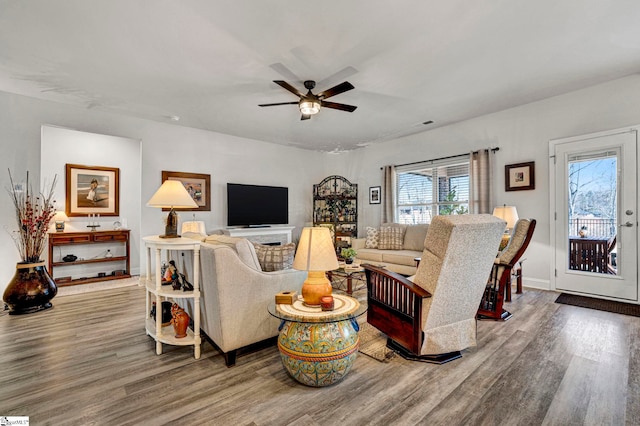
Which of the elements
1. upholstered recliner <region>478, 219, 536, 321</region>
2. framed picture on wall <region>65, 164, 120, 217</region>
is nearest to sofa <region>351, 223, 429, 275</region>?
upholstered recliner <region>478, 219, 536, 321</region>

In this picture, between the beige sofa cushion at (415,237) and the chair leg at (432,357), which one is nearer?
the chair leg at (432,357)

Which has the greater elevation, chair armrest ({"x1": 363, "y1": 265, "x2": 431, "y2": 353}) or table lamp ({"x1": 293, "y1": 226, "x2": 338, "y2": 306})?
table lamp ({"x1": 293, "y1": 226, "x2": 338, "y2": 306})

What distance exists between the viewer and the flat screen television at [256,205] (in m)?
5.95

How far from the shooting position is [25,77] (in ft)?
11.4

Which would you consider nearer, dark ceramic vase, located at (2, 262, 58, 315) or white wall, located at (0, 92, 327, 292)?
dark ceramic vase, located at (2, 262, 58, 315)

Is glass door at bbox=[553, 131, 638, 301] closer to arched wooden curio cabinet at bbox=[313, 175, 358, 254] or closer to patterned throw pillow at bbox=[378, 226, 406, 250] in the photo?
patterned throw pillow at bbox=[378, 226, 406, 250]

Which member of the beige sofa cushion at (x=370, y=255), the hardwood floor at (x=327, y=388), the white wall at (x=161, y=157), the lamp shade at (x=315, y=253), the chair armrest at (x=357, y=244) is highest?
the white wall at (x=161, y=157)

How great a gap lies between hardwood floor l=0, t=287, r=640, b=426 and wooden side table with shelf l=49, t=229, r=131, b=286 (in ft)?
7.60

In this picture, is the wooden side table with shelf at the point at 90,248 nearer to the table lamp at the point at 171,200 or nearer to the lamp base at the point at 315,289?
the table lamp at the point at 171,200

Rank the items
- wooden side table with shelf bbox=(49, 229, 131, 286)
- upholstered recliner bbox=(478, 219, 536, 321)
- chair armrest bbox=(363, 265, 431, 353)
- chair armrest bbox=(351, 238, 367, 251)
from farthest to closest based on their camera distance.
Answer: chair armrest bbox=(351, 238, 367, 251)
wooden side table with shelf bbox=(49, 229, 131, 286)
upholstered recliner bbox=(478, 219, 536, 321)
chair armrest bbox=(363, 265, 431, 353)

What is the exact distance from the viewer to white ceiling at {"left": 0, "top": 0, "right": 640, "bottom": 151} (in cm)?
233

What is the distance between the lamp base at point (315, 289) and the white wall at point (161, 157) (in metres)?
4.10

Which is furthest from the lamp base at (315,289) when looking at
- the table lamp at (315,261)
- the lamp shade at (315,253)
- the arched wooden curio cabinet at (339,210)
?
the arched wooden curio cabinet at (339,210)

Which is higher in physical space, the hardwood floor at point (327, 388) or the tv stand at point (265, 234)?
the tv stand at point (265, 234)
